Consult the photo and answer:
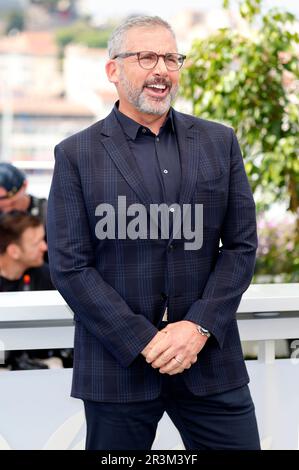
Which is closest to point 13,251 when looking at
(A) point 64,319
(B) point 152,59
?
(A) point 64,319

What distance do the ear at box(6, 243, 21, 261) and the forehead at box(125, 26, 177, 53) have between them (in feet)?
7.33

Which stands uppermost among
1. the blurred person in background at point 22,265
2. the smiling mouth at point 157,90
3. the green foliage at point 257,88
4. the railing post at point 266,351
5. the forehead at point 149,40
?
the green foliage at point 257,88

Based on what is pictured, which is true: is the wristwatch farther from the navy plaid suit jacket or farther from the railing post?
the railing post

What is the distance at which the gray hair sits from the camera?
1866 millimetres

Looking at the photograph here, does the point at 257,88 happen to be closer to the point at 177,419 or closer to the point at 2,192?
the point at 2,192

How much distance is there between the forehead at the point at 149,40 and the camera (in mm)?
1847

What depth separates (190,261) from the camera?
6.03 ft

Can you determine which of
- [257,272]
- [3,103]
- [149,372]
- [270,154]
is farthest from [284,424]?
[3,103]

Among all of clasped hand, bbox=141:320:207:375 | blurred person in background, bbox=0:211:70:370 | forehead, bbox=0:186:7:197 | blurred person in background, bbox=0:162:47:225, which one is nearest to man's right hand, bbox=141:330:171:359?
clasped hand, bbox=141:320:207:375

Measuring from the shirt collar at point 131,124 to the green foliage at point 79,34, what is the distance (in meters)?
21.6

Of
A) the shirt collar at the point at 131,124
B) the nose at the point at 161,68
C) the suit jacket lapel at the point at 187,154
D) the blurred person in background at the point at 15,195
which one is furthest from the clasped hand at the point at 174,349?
the blurred person in background at the point at 15,195

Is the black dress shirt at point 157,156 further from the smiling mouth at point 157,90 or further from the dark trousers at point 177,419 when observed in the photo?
the dark trousers at point 177,419

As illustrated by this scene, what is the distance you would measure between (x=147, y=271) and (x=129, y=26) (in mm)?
581

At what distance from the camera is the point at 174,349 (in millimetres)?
1744
